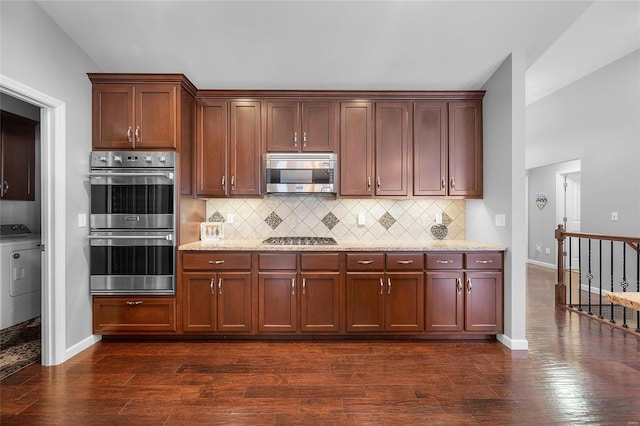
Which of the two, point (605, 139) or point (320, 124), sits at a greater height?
point (605, 139)

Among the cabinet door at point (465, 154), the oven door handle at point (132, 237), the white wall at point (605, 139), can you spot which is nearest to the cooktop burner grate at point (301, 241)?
the oven door handle at point (132, 237)

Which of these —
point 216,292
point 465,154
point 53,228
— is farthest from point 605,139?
point 53,228

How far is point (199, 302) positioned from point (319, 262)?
1.23m

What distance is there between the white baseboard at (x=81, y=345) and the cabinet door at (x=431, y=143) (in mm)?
3611

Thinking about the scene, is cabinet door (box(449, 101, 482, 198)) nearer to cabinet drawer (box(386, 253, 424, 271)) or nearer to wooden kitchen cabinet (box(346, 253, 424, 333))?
cabinet drawer (box(386, 253, 424, 271))

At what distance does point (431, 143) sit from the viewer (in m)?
3.64

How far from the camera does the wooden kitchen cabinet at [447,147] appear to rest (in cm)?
364

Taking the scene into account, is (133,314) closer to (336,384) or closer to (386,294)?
(336,384)

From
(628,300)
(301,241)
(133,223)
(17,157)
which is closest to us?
(628,300)

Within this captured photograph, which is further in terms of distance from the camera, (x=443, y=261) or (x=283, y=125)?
(x=283, y=125)

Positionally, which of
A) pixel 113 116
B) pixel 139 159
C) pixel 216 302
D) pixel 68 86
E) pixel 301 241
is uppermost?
pixel 68 86

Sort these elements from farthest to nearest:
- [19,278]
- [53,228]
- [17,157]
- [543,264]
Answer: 1. [543,264]
2. [17,157]
3. [19,278]
4. [53,228]

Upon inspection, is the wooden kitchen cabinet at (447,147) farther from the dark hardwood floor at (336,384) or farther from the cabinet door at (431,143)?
the dark hardwood floor at (336,384)

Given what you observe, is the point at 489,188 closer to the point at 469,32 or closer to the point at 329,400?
the point at 469,32
